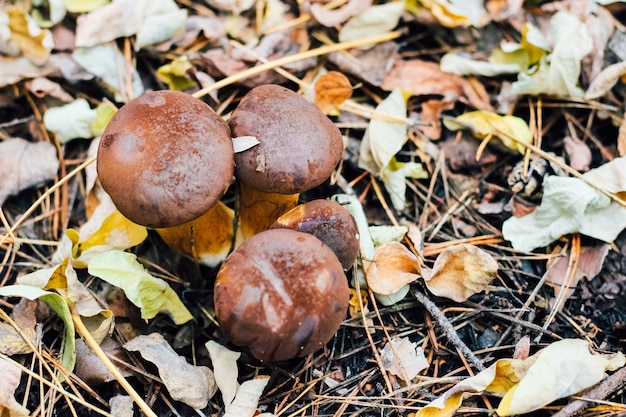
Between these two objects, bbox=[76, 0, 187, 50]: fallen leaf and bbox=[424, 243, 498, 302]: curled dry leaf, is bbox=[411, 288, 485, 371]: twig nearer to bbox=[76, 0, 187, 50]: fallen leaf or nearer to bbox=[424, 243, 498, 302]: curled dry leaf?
bbox=[424, 243, 498, 302]: curled dry leaf

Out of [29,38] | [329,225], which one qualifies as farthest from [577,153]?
[29,38]

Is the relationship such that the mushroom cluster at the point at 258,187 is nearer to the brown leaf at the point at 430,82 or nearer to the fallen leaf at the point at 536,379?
the fallen leaf at the point at 536,379

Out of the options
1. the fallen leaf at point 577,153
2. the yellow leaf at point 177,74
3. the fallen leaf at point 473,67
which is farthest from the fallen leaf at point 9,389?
the fallen leaf at point 577,153

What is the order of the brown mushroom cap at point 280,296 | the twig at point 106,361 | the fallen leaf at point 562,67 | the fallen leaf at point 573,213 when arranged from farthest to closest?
the fallen leaf at point 562,67
the fallen leaf at point 573,213
the twig at point 106,361
the brown mushroom cap at point 280,296

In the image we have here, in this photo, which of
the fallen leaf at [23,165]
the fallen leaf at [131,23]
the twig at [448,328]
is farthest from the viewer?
the fallen leaf at [131,23]

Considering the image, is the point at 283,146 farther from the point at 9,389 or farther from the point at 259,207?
the point at 9,389

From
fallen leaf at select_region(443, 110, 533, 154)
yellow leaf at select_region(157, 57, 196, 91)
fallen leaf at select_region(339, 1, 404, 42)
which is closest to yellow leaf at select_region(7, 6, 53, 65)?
yellow leaf at select_region(157, 57, 196, 91)

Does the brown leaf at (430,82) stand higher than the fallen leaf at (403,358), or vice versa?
the brown leaf at (430,82)
